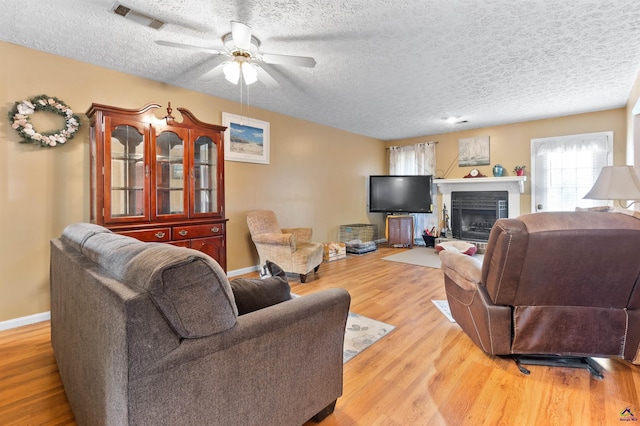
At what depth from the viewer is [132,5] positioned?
83.7 inches

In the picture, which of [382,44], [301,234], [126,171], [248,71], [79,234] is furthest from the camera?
[301,234]

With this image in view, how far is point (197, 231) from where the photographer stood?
327 cm

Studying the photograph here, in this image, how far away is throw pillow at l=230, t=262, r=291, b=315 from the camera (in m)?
1.27

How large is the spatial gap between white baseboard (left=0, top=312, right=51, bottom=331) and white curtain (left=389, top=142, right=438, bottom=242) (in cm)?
622

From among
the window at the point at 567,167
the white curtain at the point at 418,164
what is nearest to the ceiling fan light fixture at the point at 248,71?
the white curtain at the point at 418,164

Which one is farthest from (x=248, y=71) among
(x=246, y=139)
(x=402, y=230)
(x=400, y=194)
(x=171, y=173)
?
(x=402, y=230)

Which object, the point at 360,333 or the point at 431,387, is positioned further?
the point at 360,333

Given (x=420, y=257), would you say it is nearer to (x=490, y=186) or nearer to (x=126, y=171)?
(x=490, y=186)

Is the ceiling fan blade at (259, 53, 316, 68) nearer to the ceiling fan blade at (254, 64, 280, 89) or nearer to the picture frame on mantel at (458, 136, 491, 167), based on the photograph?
the ceiling fan blade at (254, 64, 280, 89)

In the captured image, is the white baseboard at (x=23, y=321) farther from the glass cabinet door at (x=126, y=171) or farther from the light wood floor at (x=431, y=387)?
the glass cabinet door at (x=126, y=171)

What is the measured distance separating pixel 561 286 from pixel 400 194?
4.83 meters

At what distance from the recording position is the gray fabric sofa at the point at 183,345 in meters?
0.88

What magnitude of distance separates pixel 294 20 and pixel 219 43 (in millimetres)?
795

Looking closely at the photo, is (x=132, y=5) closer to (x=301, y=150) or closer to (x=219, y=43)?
(x=219, y=43)
